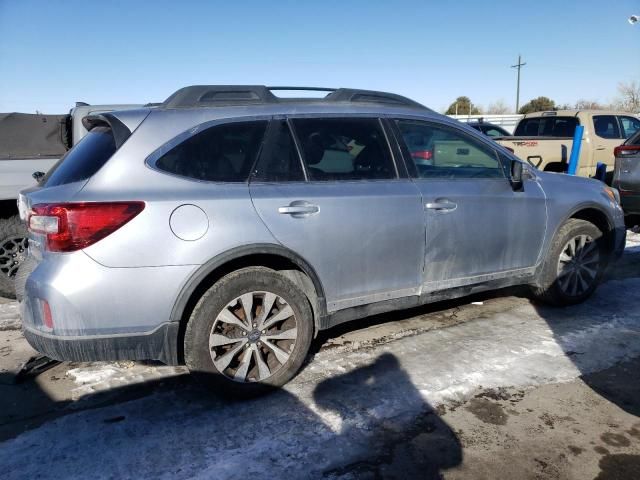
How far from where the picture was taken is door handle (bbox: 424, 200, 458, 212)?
3.68 meters

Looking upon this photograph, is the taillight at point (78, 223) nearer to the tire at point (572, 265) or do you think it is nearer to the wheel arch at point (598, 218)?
the tire at point (572, 265)

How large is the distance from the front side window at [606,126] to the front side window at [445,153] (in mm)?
7388

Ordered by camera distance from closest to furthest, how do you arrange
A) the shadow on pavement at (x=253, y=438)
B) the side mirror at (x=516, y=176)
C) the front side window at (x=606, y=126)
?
the shadow on pavement at (x=253, y=438) < the side mirror at (x=516, y=176) < the front side window at (x=606, y=126)

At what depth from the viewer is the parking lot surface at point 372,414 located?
2582 mm

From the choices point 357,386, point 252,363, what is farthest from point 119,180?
point 357,386

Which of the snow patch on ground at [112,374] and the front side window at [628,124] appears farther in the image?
the front side window at [628,124]

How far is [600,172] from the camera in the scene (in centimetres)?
975

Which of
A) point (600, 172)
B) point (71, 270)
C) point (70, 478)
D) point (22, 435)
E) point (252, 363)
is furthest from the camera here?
point (600, 172)

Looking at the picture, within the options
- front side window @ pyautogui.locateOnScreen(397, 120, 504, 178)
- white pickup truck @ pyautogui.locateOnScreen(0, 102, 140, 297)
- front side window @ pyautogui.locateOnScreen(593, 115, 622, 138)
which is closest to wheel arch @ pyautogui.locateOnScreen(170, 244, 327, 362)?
front side window @ pyautogui.locateOnScreen(397, 120, 504, 178)

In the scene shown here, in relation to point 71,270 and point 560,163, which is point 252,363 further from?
point 560,163

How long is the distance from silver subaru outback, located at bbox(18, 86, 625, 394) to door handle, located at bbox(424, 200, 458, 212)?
0.05ft

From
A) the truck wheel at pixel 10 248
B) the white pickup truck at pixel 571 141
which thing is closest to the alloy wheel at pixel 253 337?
the truck wheel at pixel 10 248

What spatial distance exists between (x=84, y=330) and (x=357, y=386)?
1.70 meters

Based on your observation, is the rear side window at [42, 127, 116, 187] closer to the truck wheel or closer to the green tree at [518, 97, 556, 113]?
the truck wheel
